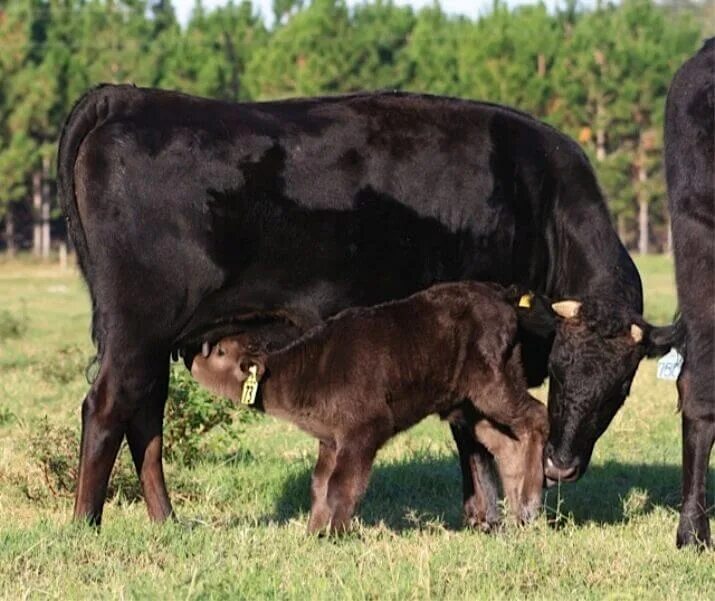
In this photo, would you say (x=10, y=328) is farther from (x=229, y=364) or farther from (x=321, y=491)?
(x=321, y=491)

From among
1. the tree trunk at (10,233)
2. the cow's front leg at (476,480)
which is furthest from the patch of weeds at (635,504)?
the tree trunk at (10,233)

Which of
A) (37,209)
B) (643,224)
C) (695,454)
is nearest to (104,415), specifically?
(695,454)

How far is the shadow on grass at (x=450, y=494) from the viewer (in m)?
8.06

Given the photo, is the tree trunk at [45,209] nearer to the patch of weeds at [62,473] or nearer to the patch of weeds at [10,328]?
the patch of weeds at [10,328]

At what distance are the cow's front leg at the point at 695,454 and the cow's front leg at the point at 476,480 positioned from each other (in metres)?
1.34

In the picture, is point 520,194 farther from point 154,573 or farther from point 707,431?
point 154,573

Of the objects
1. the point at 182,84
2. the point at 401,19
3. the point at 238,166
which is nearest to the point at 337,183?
the point at 238,166

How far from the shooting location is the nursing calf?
23.0 feet

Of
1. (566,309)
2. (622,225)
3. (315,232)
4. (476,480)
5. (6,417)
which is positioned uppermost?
(315,232)

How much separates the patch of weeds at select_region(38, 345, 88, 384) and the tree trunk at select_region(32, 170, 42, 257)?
34.9 m

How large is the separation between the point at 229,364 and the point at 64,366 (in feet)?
26.6

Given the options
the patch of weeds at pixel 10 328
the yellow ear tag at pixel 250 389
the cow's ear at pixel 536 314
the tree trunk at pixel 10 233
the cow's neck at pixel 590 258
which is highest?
the cow's neck at pixel 590 258

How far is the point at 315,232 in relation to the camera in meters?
7.26

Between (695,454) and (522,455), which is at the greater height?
(695,454)
